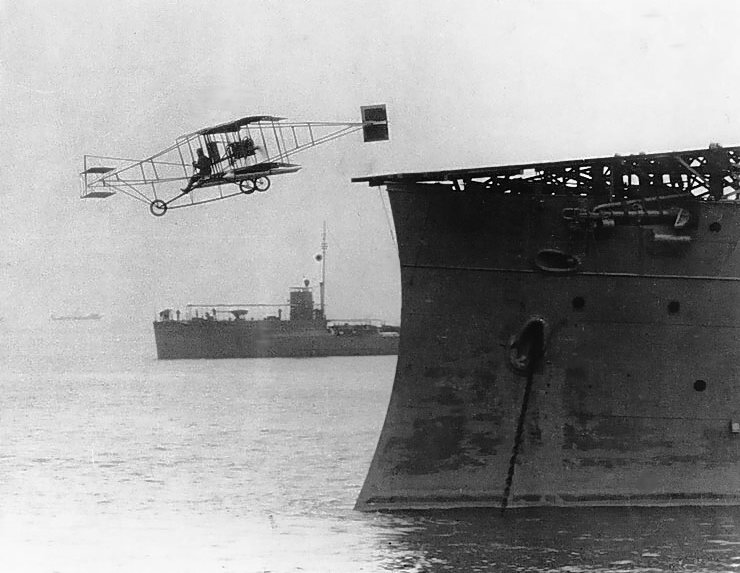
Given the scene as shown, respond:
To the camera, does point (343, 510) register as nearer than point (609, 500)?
No

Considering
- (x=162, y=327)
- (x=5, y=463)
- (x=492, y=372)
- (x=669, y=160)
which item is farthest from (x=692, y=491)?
(x=162, y=327)

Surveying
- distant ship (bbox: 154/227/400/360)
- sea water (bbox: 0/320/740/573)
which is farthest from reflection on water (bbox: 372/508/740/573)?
distant ship (bbox: 154/227/400/360)

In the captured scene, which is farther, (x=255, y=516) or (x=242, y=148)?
(x=255, y=516)

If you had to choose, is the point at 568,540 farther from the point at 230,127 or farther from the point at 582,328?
the point at 230,127

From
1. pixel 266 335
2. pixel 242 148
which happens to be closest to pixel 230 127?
pixel 242 148

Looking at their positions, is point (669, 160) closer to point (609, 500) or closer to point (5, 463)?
point (609, 500)

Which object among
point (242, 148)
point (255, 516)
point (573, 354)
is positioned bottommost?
point (255, 516)
